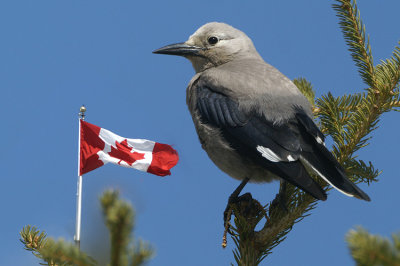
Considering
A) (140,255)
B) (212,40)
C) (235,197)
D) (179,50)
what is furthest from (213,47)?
(140,255)

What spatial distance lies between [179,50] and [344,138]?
191 cm

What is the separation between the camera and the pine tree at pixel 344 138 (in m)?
2.82

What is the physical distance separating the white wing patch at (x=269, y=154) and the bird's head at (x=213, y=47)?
4.85 ft

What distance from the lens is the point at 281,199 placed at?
10.2 feet

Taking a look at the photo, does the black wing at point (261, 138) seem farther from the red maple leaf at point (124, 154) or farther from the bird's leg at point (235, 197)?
the red maple leaf at point (124, 154)

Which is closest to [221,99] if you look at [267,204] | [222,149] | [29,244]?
[222,149]

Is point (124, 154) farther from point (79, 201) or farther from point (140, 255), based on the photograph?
point (140, 255)

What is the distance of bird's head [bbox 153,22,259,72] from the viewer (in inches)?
177

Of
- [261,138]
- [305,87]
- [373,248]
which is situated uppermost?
[305,87]

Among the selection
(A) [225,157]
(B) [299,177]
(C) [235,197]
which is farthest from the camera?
(A) [225,157]

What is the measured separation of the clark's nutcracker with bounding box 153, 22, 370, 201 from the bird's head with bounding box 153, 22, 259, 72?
30 cm

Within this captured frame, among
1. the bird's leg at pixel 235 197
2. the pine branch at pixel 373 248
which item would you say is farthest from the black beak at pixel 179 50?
the pine branch at pixel 373 248

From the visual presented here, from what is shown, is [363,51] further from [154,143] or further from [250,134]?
[154,143]

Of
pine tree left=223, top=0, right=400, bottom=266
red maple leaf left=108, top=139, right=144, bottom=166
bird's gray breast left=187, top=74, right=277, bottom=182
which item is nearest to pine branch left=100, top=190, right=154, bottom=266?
pine tree left=223, top=0, right=400, bottom=266
